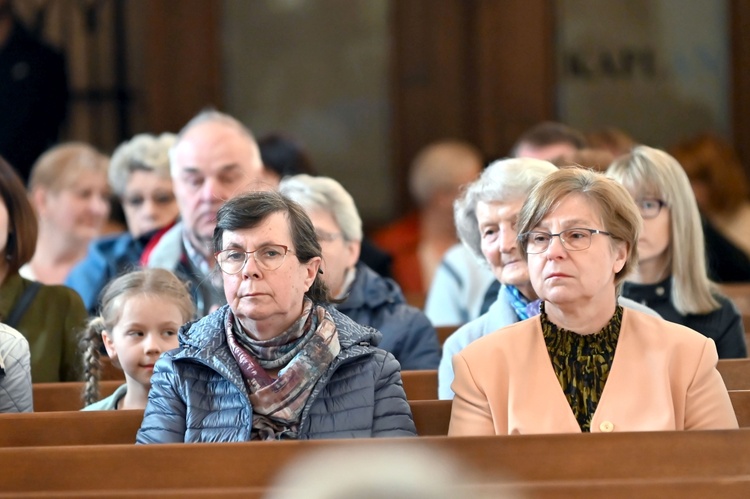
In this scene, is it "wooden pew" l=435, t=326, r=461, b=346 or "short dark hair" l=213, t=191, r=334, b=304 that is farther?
"wooden pew" l=435, t=326, r=461, b=346

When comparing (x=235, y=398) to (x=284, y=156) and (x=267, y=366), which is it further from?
(x=284, y=156)

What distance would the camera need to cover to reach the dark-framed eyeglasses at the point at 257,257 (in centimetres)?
306

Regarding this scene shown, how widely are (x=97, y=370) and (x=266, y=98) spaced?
4364 millimetres

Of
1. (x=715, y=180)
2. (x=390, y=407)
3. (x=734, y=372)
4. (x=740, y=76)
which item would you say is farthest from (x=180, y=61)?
(x=390, y=407)

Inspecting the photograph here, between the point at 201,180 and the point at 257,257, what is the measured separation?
1719 mm

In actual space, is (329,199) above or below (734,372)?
above

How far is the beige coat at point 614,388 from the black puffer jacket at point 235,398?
17 cm

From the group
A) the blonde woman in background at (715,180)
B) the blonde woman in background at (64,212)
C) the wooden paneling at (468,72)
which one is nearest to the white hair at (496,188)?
the blonde woman in background at (64,212)

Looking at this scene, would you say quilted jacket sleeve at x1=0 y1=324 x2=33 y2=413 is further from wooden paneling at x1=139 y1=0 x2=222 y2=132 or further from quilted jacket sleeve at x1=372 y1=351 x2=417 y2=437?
wooden paneling at x1=139 y1=0 x2=222 y2=132

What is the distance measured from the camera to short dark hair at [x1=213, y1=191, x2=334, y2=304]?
3.09m

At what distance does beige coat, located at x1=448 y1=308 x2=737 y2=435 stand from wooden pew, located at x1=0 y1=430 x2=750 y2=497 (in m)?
0.30

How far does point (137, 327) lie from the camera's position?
3.61 metres

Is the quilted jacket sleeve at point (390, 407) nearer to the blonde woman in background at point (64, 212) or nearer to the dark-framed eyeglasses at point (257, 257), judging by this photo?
the dark-framed eyeglasses at point (257, 257)

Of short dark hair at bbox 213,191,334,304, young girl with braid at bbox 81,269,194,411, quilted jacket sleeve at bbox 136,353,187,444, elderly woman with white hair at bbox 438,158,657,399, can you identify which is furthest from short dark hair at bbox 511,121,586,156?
quilted jacket sleeve at bbox 136,353,187,444
